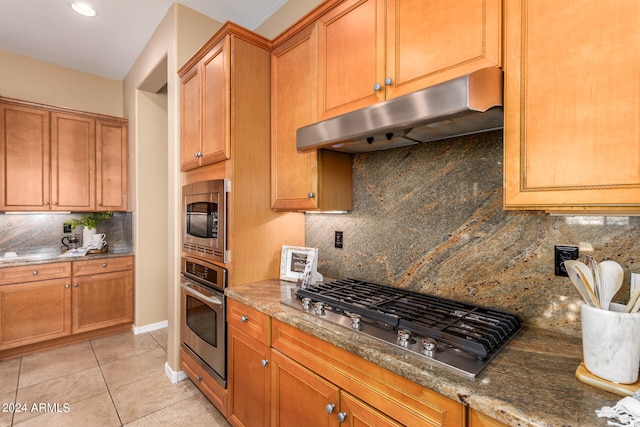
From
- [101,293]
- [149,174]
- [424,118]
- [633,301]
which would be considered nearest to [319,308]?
[424,118]

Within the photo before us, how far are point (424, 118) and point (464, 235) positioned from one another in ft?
2.11

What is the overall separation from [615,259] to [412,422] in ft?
2.98

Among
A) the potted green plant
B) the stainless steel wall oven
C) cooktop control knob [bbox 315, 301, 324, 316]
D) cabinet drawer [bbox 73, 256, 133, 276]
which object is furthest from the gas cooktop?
the potted green plant

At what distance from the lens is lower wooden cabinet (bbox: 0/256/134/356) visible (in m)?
2.84

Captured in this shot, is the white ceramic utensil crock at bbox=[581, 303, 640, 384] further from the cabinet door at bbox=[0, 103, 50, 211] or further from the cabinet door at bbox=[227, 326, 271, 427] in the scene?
the cabinet door at bbox=[0, 103, 50, 211]

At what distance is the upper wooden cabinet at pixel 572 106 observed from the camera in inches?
31.9

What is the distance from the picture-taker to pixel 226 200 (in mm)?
1893

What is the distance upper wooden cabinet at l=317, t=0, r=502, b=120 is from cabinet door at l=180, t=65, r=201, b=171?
107 cm

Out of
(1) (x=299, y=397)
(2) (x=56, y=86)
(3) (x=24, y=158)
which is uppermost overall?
(2) (x=56, y=86)

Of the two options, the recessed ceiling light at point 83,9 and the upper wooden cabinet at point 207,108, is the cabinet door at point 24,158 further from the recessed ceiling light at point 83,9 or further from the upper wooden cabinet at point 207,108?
the upper wooden cabinet at point 207,108

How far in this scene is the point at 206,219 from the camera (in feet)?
6.82

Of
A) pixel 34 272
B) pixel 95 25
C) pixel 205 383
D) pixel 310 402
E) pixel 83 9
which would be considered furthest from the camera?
pixel 34 272

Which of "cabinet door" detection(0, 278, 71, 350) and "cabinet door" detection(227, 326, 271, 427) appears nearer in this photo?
"cabinet door" detection(227, 326, 271, 427)

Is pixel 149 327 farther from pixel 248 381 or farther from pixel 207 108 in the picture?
pixel 207 108
